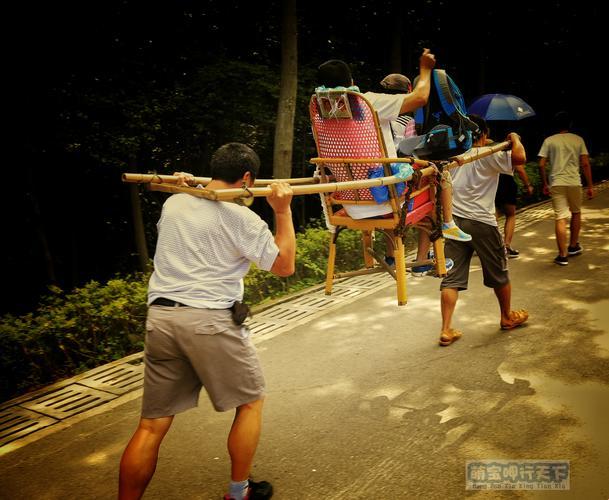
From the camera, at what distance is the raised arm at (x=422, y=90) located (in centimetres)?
383

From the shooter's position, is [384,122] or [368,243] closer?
[384,122]

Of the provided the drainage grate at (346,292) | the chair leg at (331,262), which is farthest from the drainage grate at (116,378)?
the drainage grate at (346,292)

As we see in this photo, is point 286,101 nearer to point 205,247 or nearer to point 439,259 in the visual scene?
point 439,259

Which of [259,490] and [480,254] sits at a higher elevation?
[480,254]

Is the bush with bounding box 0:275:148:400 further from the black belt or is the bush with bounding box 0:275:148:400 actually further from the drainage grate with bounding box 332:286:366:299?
the black belt

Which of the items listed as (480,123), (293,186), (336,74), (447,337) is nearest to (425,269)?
(447,337)

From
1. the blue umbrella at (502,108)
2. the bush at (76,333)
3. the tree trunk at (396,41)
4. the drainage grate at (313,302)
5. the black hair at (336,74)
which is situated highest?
the tree trunk at (396,41)

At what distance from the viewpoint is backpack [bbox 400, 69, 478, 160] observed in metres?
4.09

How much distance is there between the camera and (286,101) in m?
9.62

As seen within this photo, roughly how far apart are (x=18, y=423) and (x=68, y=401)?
42 cm

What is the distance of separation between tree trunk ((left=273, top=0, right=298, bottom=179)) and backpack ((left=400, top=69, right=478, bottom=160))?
528 cm

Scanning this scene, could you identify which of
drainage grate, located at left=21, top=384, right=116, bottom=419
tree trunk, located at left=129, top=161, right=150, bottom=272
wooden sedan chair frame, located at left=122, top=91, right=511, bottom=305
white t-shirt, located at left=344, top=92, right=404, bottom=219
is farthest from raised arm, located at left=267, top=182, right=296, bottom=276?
tree trunk, located at left=129, top=161, right=150, bottom=272

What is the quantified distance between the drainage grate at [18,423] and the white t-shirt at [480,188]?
418 centimetres

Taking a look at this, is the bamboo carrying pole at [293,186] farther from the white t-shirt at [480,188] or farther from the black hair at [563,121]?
the black hair at [563,121]
